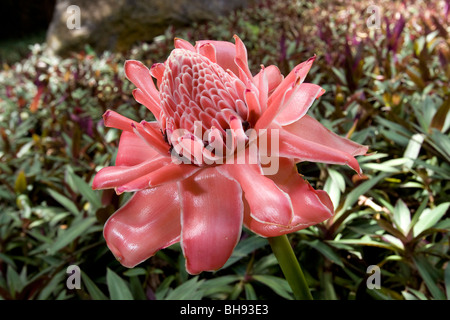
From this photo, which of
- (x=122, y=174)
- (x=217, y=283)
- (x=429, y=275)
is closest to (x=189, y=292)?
(x=217, y=283)

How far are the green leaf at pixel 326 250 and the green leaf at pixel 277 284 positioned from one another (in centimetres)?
12

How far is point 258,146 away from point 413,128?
93 cm

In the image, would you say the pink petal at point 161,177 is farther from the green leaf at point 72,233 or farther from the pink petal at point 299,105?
the green leaf at point 72,233

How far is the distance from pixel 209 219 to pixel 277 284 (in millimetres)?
531

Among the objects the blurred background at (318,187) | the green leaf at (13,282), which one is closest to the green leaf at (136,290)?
the blurred background at (318,187)

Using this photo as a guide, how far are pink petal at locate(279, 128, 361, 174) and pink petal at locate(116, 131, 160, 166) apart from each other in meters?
0.23

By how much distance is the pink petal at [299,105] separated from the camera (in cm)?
56

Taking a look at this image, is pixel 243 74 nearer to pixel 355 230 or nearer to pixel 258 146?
pixel 258 146

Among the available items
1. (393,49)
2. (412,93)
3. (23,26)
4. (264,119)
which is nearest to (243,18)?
(393,49)

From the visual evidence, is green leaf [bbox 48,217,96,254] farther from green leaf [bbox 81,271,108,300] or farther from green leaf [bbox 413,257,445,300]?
green leaf [bbox 413,257,445,300]

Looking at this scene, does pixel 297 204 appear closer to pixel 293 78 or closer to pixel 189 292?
pixel 293 78

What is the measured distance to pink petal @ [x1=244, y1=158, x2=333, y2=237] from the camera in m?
0.48

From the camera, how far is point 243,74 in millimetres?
596

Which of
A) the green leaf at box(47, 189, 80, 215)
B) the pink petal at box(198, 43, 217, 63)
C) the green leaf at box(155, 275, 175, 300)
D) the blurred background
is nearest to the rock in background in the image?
the blurred background
